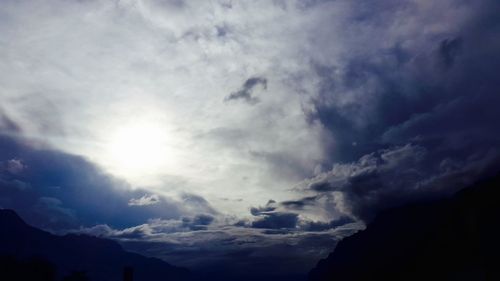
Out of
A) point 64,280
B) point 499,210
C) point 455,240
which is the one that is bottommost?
point 64,280

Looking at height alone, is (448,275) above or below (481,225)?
below

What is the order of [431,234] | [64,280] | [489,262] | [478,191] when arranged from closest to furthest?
[489,262]
[478,191]
[431,234]
[64,280]

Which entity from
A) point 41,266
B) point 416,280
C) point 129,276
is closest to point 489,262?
point 416,280

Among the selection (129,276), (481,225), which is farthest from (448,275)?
(129,276)

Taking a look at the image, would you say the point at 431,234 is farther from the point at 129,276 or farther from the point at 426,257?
the point at 129,276

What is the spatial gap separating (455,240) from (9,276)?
3688 inches

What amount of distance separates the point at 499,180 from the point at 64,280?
280 feet

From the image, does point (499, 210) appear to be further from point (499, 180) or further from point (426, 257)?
point (426, 257)

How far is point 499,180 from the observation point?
60125mm

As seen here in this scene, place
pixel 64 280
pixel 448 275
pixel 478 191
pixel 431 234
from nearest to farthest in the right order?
pixel 448 275 → pixel 478 191 → pixel 431 234 → pixel 64 280

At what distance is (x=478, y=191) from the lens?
62781 mm

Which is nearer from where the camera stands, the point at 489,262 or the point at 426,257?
the point at 489,262

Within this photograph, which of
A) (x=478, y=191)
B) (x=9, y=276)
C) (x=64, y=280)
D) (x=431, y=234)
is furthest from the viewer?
(x=9, y=276)

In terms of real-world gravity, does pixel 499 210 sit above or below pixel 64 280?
above
